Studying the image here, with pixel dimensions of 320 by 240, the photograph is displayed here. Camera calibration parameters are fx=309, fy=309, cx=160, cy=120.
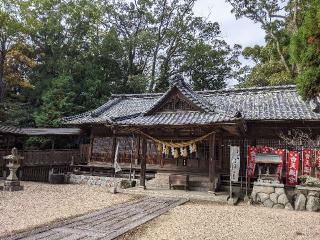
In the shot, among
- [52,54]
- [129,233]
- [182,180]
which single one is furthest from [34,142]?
[129,233]

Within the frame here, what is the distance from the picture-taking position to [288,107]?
61.8 ft

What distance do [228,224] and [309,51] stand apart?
774 centimetres

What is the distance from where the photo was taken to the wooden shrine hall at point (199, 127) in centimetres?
1661

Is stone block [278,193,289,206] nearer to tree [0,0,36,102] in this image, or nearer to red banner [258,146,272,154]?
red banner [258,146,272,154]

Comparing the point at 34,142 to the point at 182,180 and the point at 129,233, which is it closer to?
the point at 182,180

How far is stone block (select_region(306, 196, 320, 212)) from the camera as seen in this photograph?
13.9 m

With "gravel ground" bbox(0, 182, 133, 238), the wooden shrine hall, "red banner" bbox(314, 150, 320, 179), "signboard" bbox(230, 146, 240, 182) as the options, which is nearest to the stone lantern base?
"gravel ground" bbox(0, 182, 133, 238)

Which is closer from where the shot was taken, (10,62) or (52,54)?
(10,62)

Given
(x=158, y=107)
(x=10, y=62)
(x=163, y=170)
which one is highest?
(x=10, y=62)

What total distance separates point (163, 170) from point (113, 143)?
4.63 m

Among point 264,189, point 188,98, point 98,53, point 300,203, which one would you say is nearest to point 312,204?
point 300,203

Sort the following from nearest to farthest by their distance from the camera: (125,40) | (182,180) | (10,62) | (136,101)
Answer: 1. (182,180)
2. (136,101)
3. (10,62)
4. (125,40)

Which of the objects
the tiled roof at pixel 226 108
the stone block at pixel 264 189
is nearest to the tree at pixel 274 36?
the tiled roof at pixel 226 108

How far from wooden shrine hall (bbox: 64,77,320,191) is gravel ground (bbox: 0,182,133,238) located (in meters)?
3.35
